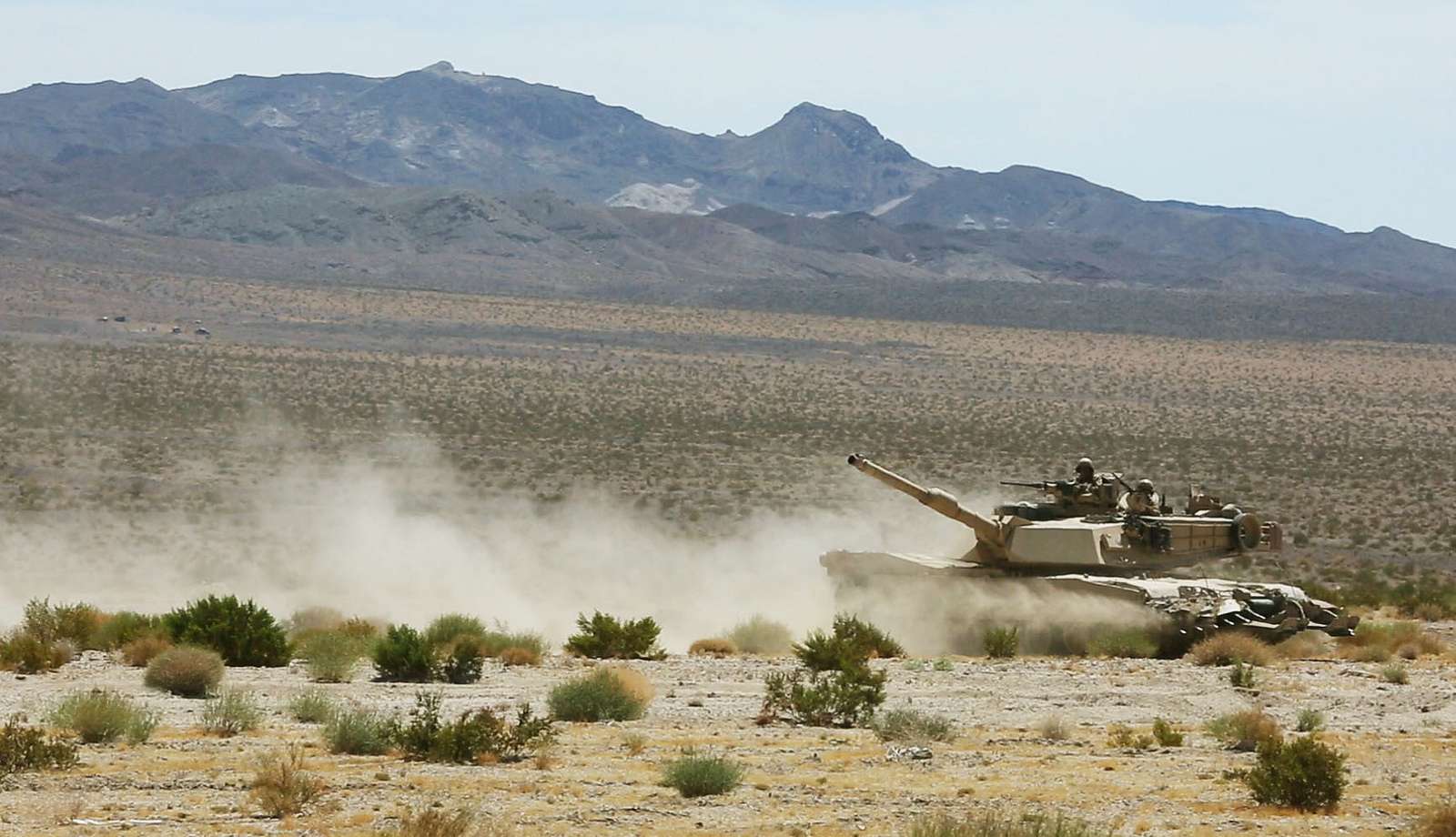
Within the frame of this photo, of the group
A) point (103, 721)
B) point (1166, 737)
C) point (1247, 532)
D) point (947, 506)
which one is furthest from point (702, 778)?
point (1247, 532)

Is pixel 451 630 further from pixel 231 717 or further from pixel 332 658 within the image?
pixel 231 717

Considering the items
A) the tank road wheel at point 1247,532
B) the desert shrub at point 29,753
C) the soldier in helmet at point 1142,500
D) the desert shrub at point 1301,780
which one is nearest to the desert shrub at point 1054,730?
the desert shrub at point 1301,780

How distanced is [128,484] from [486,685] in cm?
2717

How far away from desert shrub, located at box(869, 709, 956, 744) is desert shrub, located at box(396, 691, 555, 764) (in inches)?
104

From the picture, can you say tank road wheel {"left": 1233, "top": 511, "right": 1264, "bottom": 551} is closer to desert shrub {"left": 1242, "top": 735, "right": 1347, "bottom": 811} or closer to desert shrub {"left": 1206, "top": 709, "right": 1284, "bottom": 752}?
desert shrub {"left": 1206, "top": 709, "right": 1284, "bottom": 752}

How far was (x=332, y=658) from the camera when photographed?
19203 mm

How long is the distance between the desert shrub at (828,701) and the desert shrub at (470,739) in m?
2.66

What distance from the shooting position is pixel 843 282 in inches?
6516

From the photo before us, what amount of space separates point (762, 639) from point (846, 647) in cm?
447

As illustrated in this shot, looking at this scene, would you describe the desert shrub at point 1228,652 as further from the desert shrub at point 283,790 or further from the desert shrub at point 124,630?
the desert shrub at point 283,790

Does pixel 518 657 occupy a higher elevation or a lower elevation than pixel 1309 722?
lower

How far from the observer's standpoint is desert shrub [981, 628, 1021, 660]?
22.5 meters

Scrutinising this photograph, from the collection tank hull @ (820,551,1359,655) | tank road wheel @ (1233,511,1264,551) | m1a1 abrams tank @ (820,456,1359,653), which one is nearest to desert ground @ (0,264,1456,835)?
tank hull @ (820,551,1359,655)

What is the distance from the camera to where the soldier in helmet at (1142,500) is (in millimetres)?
24422
